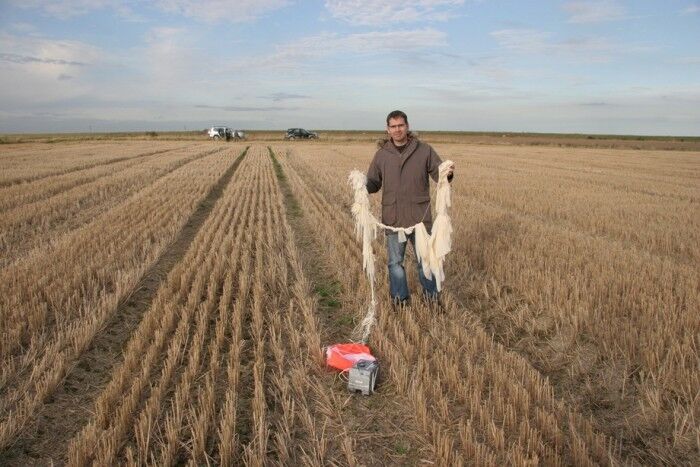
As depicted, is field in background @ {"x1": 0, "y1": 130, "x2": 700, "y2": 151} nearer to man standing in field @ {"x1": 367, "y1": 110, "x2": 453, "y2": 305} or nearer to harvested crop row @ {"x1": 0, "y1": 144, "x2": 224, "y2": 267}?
harvested crop row @ {"x1": 0, "y1": 144, "x2": 224, "y2": 267}

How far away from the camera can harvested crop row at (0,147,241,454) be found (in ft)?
12.8

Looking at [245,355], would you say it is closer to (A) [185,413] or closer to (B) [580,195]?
(A) [185,413]

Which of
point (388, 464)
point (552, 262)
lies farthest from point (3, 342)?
point (552, 262)

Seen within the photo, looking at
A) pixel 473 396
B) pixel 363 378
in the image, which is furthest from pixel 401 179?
pixel 473 396

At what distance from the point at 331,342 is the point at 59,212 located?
9644 millimetres

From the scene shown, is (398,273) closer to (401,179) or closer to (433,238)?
(433,238)

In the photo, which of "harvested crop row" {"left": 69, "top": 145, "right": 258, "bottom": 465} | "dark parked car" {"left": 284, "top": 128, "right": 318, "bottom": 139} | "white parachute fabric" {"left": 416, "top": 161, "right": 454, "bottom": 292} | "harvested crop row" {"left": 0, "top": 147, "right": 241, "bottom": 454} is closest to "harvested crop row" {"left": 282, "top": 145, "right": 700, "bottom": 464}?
"white parachute fabric" {"left": 416, "top": 161, "right": 454, "bottom": 292}

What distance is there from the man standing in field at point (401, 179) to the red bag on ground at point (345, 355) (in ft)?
3.97

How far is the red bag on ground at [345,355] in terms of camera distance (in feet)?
13.7

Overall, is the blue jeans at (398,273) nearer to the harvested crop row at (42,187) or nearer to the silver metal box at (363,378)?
the silver metal box at (363,378)

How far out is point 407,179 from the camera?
202 inches

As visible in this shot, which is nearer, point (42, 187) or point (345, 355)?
point (345, 355)

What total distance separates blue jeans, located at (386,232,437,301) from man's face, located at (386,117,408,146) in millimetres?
1026

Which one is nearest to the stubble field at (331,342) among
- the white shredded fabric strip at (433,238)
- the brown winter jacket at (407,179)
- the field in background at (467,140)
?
the white shredded fabric strip at (433,238)
